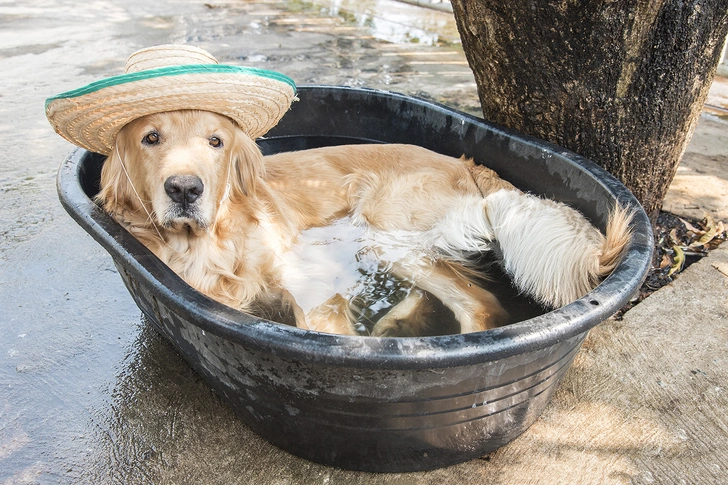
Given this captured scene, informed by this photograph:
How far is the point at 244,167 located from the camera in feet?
9.03

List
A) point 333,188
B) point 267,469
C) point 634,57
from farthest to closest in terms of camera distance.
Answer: point 333,188
point 634,57
point 267,469

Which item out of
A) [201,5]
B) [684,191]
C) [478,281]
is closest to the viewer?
[478,281]

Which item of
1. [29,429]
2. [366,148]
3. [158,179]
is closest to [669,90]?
[366,148]

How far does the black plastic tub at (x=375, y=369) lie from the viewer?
157cm

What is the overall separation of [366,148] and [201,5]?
8482 millimetres

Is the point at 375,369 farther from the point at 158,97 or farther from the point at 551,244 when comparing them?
the point at 158,97

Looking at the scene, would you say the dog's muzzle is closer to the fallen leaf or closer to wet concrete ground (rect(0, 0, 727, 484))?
wet concrete ground (rect(0, 0, 727, 484))

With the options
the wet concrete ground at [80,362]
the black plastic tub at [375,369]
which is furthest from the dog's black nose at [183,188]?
the wet concrete ground at [80,362]

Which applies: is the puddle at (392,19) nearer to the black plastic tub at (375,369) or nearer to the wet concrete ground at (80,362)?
the wet concrete ground at (80,362)

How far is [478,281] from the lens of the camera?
116 inches

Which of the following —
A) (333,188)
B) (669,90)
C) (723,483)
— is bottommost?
(723,483)

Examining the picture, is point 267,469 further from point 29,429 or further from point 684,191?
point 684,191

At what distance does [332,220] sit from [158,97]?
1298mm

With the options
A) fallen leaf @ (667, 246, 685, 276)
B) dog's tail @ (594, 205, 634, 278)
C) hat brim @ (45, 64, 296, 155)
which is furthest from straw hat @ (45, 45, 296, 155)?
fallen leaf @ (667, 246, 685, 276)
